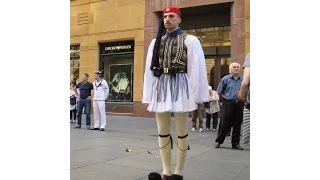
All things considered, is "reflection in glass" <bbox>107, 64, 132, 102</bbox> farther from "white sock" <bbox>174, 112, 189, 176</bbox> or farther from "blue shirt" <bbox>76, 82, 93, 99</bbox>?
"white sock" <bbox>174, 112, 189, 176</bbox>

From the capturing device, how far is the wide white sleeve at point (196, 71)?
156 inches

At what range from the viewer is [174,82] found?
4070 millimetres

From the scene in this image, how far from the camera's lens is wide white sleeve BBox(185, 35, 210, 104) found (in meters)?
3.97

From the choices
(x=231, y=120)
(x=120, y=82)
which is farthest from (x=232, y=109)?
(x=120, y=82)

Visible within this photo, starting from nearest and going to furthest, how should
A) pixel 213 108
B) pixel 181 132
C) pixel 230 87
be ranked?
1. pixel 181 132
2. pixel 230 87
3. pixel 213 108

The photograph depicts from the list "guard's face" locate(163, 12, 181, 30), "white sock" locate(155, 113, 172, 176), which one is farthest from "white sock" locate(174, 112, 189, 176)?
"guard's face" locate(163, 12, 181, 30)

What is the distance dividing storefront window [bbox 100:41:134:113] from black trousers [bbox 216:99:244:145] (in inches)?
401

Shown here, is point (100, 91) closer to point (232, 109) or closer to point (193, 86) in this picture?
point (232, 109)

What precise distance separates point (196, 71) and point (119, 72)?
48.2 feet

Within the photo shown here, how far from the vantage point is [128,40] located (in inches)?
694

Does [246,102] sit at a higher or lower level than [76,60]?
lower
